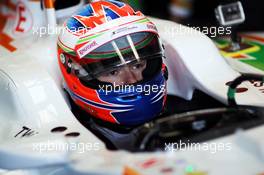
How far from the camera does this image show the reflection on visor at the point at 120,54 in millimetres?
1746

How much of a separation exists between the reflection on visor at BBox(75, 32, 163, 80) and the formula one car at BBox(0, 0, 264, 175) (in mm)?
178

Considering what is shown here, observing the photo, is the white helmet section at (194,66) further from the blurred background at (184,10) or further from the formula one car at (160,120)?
the blurred background at (184,10)

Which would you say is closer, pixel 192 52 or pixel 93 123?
pixel 93 123

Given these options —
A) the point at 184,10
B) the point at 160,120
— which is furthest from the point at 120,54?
the point at 184,10

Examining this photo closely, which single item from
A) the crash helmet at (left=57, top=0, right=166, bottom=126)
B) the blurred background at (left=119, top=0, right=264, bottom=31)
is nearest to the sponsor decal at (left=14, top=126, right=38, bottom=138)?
the crash helmet at (left=57, top=0, right=166, bottom=126)

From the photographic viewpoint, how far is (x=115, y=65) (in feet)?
5.72

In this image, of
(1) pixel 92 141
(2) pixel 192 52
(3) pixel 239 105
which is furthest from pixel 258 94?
(1) pixel 92 141

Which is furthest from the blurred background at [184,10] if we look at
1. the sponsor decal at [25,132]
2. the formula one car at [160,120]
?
the sponsor decal at [25,132]

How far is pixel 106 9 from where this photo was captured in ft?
6.10

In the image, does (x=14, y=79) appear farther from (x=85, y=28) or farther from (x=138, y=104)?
(x=138, y=104)

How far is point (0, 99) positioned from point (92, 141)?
0.55 metres

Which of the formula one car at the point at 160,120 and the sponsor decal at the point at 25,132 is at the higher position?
the formula one car at the point at 160,120

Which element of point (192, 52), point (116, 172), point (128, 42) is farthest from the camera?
point (192, 52)

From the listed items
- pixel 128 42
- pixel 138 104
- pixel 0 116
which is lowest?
pixel 0 116
